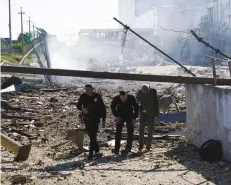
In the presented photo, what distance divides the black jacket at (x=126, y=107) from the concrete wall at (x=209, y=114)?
1.55 metres

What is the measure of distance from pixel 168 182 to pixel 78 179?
1.51m

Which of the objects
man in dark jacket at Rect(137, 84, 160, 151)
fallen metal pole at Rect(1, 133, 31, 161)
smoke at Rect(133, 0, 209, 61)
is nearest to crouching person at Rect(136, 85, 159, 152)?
man in dark jacket at Rect(137, 84, 160, 151)

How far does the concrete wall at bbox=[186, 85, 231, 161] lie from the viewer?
9.54 metres

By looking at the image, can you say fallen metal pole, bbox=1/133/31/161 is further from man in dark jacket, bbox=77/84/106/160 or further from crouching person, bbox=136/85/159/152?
crouching person, bbox=136/85/159/152

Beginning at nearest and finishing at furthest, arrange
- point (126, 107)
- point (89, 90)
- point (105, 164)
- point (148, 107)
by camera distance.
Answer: point (105, 164), point (89, 90), point (126, 107), point (148, 107)

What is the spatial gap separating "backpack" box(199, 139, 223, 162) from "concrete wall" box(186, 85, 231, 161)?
0.10m

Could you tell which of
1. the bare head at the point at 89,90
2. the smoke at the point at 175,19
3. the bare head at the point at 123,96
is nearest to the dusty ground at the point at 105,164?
the bare head at the point at 123,96

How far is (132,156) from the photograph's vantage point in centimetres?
1052

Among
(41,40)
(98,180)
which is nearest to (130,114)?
(98,180)

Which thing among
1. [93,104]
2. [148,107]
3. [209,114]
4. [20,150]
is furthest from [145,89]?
[20,150]

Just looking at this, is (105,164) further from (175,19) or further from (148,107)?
(175,19)

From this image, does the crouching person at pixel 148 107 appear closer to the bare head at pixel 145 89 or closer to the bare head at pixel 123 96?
the bare head at pixel 145 89

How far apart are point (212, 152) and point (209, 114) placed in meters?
1.24

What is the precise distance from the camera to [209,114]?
10648 mm
